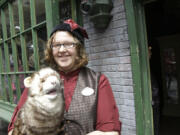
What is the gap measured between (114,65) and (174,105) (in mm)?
4421

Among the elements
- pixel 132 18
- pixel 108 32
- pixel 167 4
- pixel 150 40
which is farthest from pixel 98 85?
pixel 167 4

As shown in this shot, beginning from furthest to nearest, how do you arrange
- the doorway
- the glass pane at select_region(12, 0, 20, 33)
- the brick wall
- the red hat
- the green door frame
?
the doorway < the glass pane at select_region(12, 0, 20, 33) < the brick wall < the green door frame < the red hat

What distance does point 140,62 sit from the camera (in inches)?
82.7

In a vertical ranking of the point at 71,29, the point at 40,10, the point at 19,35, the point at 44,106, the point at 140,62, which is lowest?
the point at 44,106

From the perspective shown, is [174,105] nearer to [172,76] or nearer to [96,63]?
[172,76]

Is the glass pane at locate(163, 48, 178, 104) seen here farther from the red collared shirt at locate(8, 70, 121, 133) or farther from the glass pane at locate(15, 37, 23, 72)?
the red collared shirt at locate(8, 70, 121, 133)

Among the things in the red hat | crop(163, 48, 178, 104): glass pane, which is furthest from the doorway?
the red hat

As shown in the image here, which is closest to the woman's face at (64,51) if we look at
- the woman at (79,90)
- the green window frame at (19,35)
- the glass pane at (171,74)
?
the woman at (79,90)

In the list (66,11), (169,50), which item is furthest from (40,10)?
(169,50)

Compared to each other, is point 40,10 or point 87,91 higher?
point 40,10

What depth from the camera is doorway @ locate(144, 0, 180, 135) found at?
15.3 ft

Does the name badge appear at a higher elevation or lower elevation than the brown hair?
lower

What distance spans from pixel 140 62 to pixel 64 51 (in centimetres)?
92

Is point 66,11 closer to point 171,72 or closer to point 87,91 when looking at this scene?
point 87,91
